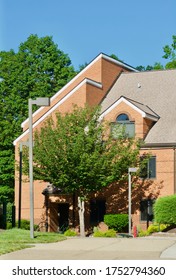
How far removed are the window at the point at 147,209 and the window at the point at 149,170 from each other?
1.51m

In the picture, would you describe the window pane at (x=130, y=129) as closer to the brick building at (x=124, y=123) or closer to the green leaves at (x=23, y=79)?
the brick building at (x=124, y=123)


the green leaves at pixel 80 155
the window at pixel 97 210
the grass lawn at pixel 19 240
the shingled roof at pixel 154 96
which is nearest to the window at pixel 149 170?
the shingled roof at pixel 154 96

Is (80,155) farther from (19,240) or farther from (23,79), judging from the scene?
(23,79)

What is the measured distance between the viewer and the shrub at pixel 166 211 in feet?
124

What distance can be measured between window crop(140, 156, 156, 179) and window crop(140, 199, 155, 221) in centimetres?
151

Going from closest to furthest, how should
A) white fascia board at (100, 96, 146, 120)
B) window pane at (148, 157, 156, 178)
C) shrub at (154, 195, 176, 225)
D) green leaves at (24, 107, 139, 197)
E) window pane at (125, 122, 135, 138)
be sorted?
shrub at (154, 195, 176, 225) < green leaves at (24, 107, 139, 197) < window pane at (148, 157, 156, 178) < white fascia board at (100, 96, 146, 120) < window pane at (125, 122, 135, 138)

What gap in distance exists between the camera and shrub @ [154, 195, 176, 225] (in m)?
37.8

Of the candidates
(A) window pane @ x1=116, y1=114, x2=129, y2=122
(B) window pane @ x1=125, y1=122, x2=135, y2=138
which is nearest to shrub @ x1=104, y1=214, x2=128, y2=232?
(B) window pane @ x1=125, y1=122, x2=135, y2=138

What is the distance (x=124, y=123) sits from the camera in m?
43.4

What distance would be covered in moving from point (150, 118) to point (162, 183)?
14.9ft

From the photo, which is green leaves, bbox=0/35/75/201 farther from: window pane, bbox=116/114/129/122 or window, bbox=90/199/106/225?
window pane, bbox=116/114/129/122

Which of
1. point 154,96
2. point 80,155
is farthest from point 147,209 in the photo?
point 154,96

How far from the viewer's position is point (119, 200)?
142ft

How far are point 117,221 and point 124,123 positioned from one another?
6.42 meters
